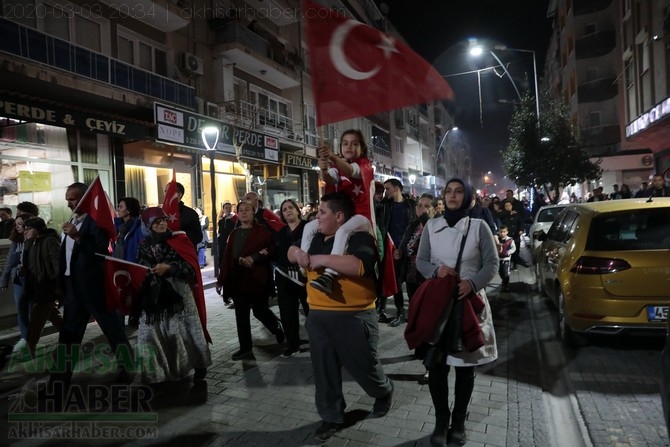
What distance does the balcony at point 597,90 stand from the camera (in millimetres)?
31312

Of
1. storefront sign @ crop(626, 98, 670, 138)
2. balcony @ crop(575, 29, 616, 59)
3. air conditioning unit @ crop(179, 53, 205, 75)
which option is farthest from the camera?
balcony @ crop(575, 29, 616, 59)

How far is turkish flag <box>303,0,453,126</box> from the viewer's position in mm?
3342

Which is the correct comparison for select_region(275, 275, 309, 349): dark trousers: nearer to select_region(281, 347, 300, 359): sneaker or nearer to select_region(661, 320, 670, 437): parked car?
select_region(281, 347, 300, 359): sneaker

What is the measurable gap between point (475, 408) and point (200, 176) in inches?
582

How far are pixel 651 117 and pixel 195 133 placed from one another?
50.0 feet

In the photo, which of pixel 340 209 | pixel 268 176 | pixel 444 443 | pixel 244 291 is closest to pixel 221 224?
pixel 244 291

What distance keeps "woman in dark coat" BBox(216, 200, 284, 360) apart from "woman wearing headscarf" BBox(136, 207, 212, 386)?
2.47 ft

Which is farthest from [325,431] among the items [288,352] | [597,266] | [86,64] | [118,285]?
[86,64]

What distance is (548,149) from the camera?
23.6 meters

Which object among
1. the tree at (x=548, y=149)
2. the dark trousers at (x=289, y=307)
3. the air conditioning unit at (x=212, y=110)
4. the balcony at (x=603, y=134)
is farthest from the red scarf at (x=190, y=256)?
the balcony at (x=603, y=134)

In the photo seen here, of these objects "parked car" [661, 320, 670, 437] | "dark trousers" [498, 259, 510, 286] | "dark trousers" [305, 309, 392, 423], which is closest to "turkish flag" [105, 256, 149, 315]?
"dark trousers" [305, 309, 392, 423]

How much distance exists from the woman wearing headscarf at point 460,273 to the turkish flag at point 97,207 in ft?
11.0

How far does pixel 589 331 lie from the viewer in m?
4.93

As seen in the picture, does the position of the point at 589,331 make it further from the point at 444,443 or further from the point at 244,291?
the point at 244,291
